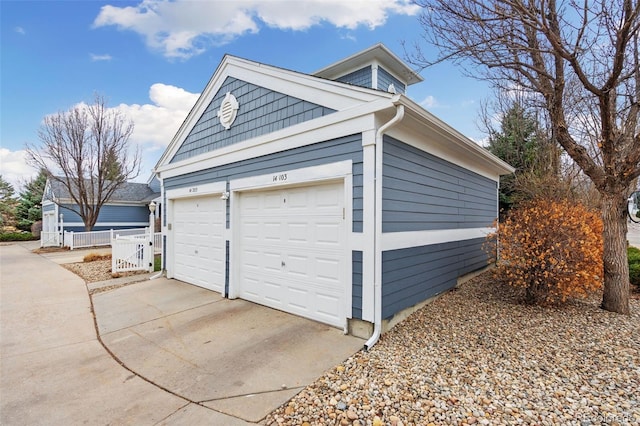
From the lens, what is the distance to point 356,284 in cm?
411

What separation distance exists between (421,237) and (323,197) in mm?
1855

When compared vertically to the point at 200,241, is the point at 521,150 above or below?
above

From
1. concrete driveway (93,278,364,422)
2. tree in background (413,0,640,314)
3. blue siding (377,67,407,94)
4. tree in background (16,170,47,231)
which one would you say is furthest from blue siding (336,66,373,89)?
tree in background (16,170,47,231)

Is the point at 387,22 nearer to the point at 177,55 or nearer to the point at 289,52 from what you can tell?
the point at 289,52

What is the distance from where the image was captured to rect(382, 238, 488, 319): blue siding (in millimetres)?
4246

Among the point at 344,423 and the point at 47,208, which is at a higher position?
the point at 47,208

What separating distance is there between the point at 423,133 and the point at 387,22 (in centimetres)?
272

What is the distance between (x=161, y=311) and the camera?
5449mm

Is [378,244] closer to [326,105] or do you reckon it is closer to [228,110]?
[326,105]

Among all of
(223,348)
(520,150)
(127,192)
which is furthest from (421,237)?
(127,192)

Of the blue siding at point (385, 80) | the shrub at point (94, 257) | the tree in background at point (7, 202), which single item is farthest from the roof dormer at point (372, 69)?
the tree in background at point (7, 202)

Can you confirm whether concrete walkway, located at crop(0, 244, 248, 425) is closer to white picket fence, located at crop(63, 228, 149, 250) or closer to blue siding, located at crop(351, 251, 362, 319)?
blue siding, located at crop(351, 251, 362, 319)

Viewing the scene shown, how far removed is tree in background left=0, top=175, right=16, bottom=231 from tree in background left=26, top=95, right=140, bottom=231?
1268cm

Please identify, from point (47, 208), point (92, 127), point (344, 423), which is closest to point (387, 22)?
point (344, 423)
